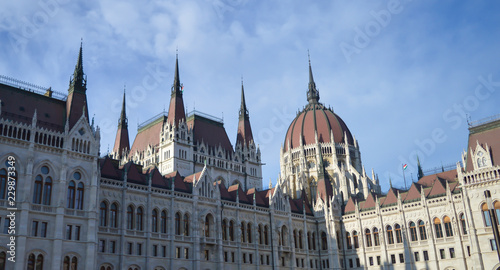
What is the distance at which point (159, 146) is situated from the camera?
237 feet

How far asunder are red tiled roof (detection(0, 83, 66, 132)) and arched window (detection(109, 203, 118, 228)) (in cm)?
941

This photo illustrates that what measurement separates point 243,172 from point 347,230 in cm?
1950

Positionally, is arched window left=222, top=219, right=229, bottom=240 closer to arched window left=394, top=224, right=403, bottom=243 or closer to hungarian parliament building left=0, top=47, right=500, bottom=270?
hungarian parliament building left=0, top=47, right=500, bottom=270

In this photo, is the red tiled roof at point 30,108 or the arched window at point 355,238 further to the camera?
the arched window at point 355,238

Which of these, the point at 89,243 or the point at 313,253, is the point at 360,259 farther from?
the point at 89,243

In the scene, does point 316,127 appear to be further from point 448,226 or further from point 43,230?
point 43,230

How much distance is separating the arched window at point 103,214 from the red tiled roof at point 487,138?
42441mm

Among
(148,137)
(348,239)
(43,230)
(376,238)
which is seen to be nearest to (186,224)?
(43,230)

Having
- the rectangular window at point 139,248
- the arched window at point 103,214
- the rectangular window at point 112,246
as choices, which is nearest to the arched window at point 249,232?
the rectangular window at point 139,248

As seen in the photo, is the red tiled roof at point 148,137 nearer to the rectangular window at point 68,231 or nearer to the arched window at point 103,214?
the arched window at point 103,214

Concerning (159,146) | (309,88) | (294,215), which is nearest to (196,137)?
(159,146)

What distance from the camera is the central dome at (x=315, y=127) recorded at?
3640 inches

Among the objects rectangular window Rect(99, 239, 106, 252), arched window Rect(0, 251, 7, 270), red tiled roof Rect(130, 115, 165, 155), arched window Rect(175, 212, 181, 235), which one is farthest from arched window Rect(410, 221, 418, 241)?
arched window Rect(0, 251, 7, 270)

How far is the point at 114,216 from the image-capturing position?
48.7 meters
